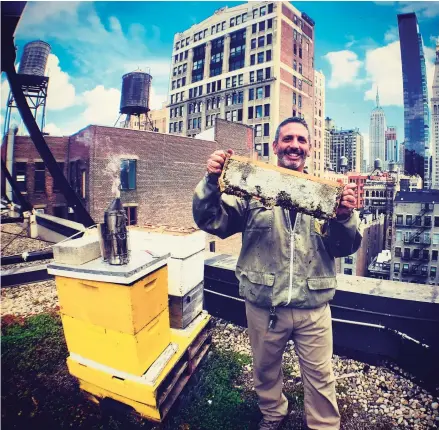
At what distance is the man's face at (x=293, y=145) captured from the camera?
2.24m

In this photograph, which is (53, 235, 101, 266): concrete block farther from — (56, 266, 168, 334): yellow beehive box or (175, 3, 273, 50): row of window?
(175, 3, 273, 50): row of window

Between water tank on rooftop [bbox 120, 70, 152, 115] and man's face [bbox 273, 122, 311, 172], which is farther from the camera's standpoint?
water tank on rooftop [bbox 120, 70, 152, 115]

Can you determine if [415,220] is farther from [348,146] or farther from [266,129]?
[348,146]

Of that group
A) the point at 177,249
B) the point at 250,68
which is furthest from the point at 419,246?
the point at 177,249

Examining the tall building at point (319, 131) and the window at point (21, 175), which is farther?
the tall building at point (319, 131)

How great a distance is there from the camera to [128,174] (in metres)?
20.6

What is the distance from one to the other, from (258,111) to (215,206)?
142 feet

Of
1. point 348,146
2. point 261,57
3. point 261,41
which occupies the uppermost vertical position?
point 261,41

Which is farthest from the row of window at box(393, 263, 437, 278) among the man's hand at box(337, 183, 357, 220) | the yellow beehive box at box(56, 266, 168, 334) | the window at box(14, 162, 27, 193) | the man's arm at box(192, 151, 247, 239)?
the yellow beehive box at box(56, 266, 168, 334)

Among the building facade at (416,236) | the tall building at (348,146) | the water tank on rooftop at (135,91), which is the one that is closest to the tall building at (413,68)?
the water tank on rooftop at (135,91)

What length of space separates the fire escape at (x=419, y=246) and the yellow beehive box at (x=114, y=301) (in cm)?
4538

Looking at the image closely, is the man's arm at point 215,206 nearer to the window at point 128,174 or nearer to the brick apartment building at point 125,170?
the brick apartment building at point 125,170

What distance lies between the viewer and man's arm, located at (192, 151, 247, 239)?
1968mm

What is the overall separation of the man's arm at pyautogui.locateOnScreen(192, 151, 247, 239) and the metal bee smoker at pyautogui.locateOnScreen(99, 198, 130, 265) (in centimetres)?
70
